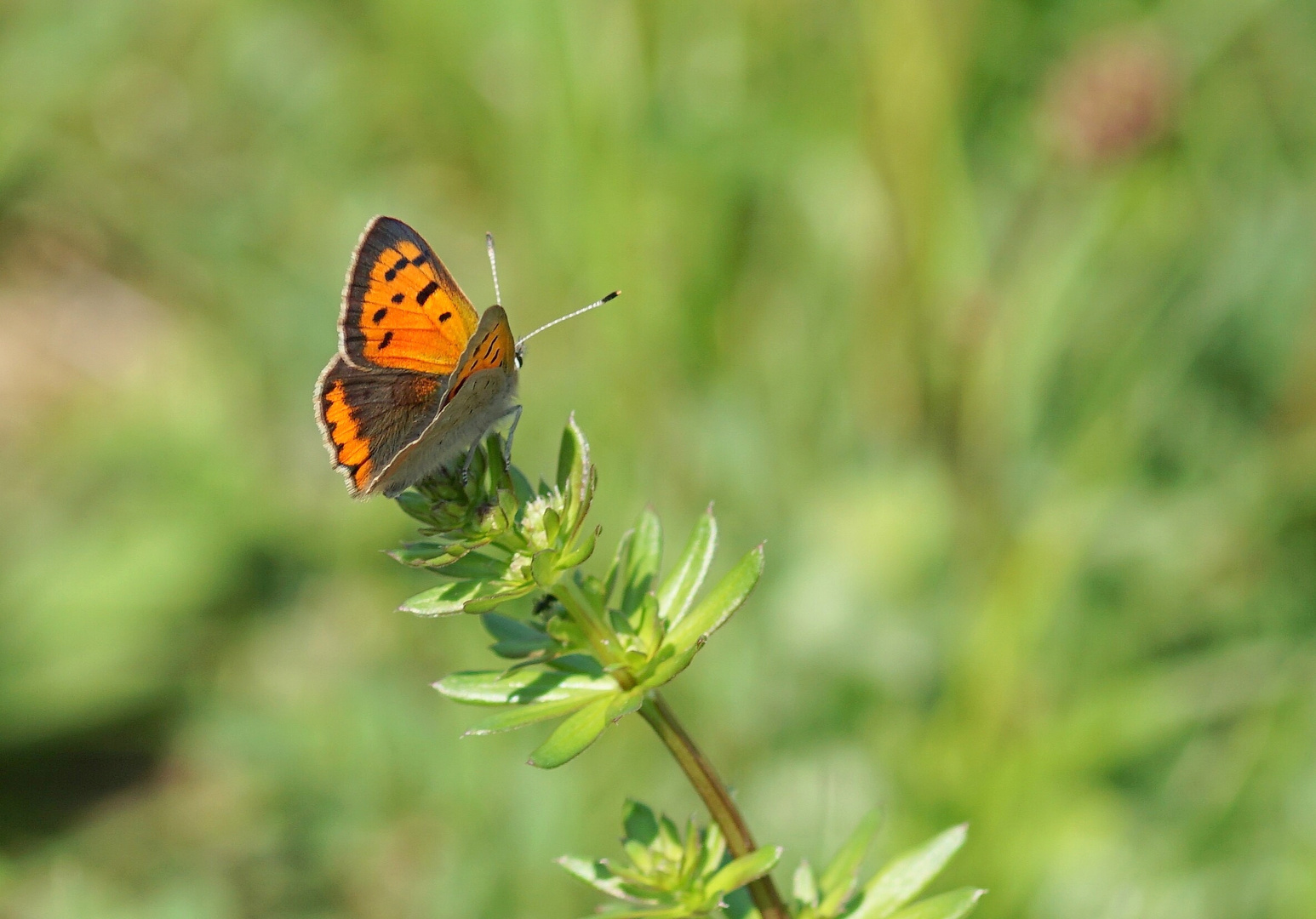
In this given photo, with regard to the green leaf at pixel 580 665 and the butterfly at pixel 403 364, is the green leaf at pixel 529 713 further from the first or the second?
the butterfly at pixel 403 364

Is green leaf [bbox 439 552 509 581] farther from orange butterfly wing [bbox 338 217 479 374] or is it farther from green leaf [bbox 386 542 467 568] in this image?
orange butterfly wing [bbox 338 217 479 374]

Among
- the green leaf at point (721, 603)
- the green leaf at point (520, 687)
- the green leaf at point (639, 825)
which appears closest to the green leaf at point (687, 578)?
the green leaf at point (721, 603)

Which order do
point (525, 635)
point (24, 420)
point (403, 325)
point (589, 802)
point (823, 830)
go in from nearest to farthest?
point (525, 635)
point (403, 325)
point (823, 830)
point (589, 802)
point (24, 420)

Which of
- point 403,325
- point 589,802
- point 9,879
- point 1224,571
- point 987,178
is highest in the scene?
point 987,178

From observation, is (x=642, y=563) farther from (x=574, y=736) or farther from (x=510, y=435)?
Answer: (x=510, y=435)

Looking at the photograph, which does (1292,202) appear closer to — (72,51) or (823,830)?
(823,830)

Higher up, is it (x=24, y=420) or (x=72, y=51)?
(x=72, y=51)

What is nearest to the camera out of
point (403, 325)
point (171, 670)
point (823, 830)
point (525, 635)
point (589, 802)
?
point (525, 635)

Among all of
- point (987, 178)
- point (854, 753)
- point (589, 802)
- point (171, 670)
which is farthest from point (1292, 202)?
point (171, 670)
